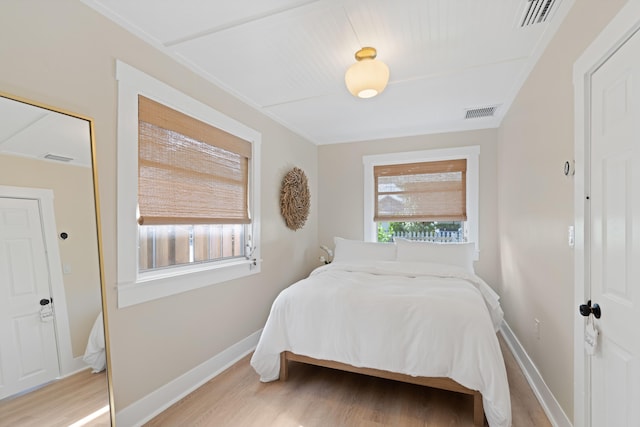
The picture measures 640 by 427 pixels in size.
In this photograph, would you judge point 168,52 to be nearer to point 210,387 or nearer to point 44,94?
point 44,94

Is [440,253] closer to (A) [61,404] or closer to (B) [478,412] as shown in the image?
(B) [478,412]

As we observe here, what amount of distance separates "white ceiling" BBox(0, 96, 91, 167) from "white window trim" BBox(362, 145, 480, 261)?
334 cm

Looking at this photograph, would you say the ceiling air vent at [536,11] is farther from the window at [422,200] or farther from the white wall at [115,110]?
the white wall at [115,110]

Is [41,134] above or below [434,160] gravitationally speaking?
below

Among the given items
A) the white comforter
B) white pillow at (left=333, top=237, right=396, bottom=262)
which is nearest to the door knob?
the white comforter

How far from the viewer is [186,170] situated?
7.59 ft

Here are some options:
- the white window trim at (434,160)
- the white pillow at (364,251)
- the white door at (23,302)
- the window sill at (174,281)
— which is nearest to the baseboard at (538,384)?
the white window trim at (434,160)

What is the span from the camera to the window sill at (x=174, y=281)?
1823 mm

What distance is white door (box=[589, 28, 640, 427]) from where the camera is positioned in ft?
3.59

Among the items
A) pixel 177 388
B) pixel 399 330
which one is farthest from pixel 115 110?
pixel 399 330

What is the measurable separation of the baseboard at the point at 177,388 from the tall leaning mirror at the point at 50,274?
0.82 feet

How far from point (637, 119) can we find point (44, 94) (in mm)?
2596

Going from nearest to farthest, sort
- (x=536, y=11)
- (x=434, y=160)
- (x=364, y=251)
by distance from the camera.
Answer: (x=536, y=11) → (x=364, y=251) → (x=434, y=160)

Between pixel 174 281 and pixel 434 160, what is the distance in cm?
342
